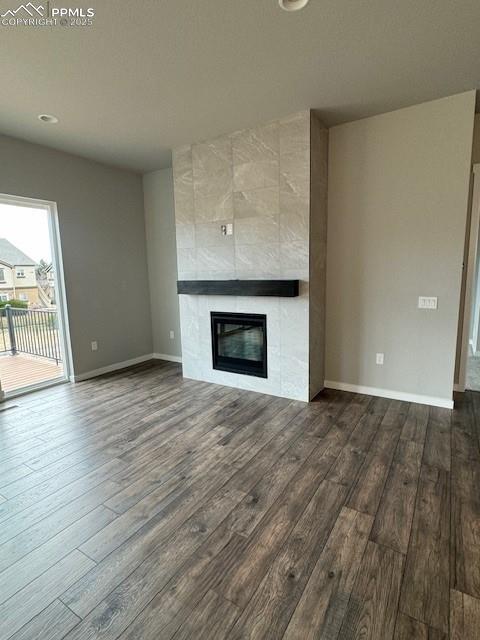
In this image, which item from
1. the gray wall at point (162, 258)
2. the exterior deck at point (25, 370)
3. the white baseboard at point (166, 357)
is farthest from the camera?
the white baseboard at point (166, 357)

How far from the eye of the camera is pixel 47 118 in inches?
121

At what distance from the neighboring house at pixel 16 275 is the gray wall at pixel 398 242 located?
11.9 ft

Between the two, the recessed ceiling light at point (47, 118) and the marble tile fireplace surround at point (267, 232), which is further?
the marble tile fireplace surround at point (267, 232)

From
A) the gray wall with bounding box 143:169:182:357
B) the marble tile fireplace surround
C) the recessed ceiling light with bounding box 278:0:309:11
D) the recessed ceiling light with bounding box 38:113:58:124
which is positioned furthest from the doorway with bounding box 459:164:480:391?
the recessed ceiling light with bounding box 38:113:58:124

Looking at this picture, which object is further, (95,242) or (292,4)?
(95,242)

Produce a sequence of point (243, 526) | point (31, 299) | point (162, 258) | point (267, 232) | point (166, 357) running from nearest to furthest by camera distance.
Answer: point (243, 526)
point (267, 232)
point (31, 299)
point (162, 258)
point (166, 357)

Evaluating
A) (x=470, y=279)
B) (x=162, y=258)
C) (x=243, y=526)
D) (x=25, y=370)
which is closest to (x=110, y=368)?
(x=25, y=370)

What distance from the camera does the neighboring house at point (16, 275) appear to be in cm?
364

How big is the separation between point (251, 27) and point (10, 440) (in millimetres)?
3621

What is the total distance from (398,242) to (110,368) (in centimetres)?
416

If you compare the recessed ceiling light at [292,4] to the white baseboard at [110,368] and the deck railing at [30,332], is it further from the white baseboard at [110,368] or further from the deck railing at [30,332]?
the white baseboard at [110,368]

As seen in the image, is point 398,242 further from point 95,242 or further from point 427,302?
point 95,242

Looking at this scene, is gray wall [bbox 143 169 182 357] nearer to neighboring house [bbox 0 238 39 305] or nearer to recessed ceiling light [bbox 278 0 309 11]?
neighboring house [bbox 0 238 39 305]

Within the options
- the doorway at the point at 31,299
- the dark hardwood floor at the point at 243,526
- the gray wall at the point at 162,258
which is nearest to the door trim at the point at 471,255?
the dark hardwood floor at the point at 243,526
